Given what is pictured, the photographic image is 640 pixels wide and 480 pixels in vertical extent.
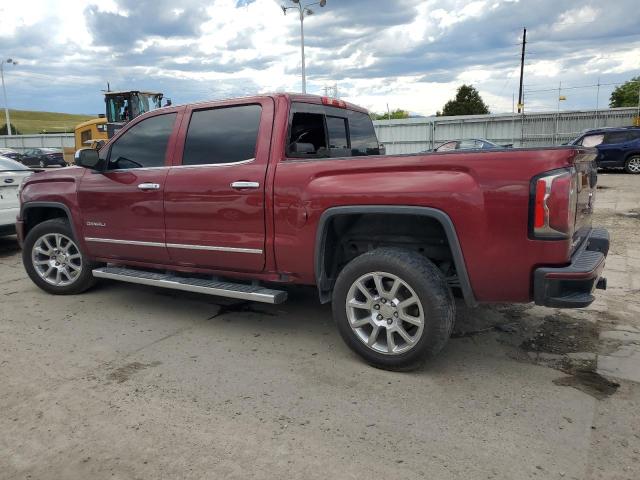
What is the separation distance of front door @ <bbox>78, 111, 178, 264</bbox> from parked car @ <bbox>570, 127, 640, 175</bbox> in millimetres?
16665

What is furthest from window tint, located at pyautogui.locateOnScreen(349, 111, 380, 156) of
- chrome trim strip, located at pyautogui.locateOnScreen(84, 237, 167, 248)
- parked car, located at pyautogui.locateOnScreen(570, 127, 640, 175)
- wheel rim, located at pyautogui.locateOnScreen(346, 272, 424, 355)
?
parked car, located at pyautogui.locateOnScreen(570, 127, 640, 175)

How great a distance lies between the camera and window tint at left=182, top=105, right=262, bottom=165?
4.15m

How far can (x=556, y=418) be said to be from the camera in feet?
9.69

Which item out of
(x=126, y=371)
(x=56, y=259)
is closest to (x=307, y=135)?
(x=126, y=371)

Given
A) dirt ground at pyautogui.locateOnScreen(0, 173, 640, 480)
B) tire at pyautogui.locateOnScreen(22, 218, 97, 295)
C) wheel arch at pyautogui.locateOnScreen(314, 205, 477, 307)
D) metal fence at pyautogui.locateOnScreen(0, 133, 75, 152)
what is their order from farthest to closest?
metal fence at pyautogui.locateOnScreen(0, 133, 75, 152) < tire at pyautogui.locateOnScreen(22, 218, 97, 295) < wheel arch at pyautogui.locateOnScreen(314, 205, 477, 307) < dirt ground at pyautogui.locateOnScreen(0, 173, 640, 480)

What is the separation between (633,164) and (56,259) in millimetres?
18652

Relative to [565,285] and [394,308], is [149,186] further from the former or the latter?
[565,285]

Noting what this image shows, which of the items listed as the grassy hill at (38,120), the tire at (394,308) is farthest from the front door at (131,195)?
the grassy hill at (38,120)

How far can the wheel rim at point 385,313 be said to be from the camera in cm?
345

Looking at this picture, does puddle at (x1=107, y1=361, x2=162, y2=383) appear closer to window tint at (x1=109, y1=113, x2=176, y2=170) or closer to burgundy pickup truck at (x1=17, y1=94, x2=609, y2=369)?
burgundy pickup truck at (x1=17, y1=94, x2=609, y2=369)

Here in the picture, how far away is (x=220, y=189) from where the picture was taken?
→ 13.5ft

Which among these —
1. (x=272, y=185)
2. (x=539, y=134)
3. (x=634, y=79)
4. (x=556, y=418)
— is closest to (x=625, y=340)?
(x=556, y=418)

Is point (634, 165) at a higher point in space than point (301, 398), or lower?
higher

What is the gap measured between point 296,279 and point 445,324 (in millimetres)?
1225
